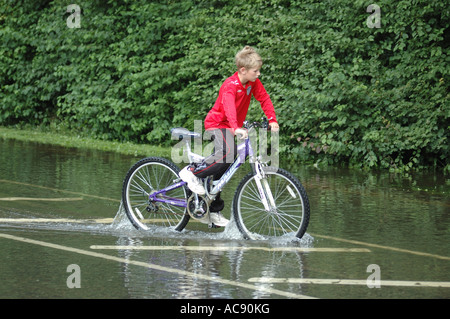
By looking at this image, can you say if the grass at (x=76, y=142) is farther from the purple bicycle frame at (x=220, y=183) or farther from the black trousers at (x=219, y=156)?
the black trousers at (x=219, y=156)

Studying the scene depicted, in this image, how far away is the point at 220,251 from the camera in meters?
8.28

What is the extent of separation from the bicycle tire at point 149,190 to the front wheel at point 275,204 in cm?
63

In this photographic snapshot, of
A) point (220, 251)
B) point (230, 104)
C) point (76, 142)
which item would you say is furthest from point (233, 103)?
point (76, 142)

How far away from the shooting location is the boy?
8.62 meters

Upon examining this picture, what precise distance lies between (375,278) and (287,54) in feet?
33.7

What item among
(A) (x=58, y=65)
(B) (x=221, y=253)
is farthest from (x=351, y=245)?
(A) (x=58, y=65)

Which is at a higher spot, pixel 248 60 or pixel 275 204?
pixel 248 60

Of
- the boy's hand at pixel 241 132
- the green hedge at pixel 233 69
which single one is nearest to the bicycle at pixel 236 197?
the boy's hand at pixel 241 132

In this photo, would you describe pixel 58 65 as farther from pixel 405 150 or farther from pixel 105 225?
pixel 105 225

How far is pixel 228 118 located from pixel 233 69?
378 inches

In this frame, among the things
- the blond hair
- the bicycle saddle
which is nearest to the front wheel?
the bicycle saddle

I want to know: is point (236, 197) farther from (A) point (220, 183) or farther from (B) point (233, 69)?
(B) point (233, 69)
